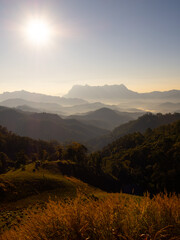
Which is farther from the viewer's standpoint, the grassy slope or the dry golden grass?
the grassy slope

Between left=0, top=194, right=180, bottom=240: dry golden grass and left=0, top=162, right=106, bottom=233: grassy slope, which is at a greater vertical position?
left=0, top=194, right=180, bottom=240: dry golden grass

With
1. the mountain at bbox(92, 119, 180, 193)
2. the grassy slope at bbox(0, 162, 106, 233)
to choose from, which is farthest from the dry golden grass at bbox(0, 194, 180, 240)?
the mountain at bbox(92, 119, 180, 193)

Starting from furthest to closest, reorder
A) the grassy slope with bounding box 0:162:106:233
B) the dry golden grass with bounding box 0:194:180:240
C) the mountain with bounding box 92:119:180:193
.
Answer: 1. the mountain with bounding box 92:119:180:193
2. the grassy slope with bounding box 0:162:106:233
3. the dry golden grass with bounding box 0:194:180:240

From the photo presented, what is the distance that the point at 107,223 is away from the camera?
576 centimetres

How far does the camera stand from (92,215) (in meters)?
6.22

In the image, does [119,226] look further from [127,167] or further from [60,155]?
[127,167]

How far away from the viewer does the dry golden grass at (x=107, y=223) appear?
213 inches

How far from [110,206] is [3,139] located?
184 m

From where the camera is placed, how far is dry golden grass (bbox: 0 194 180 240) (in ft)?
17.7

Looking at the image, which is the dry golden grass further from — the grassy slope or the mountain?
the mountain

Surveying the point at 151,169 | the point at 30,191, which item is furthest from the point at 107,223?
the point at 151,169

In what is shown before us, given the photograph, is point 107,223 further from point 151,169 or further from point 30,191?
point 151,169

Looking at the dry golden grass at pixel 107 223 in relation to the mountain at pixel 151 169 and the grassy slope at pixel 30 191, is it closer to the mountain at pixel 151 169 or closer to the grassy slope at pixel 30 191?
the grassy slope at pixel 30 191

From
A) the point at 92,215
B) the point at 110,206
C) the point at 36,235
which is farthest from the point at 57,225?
the point at 110,206
